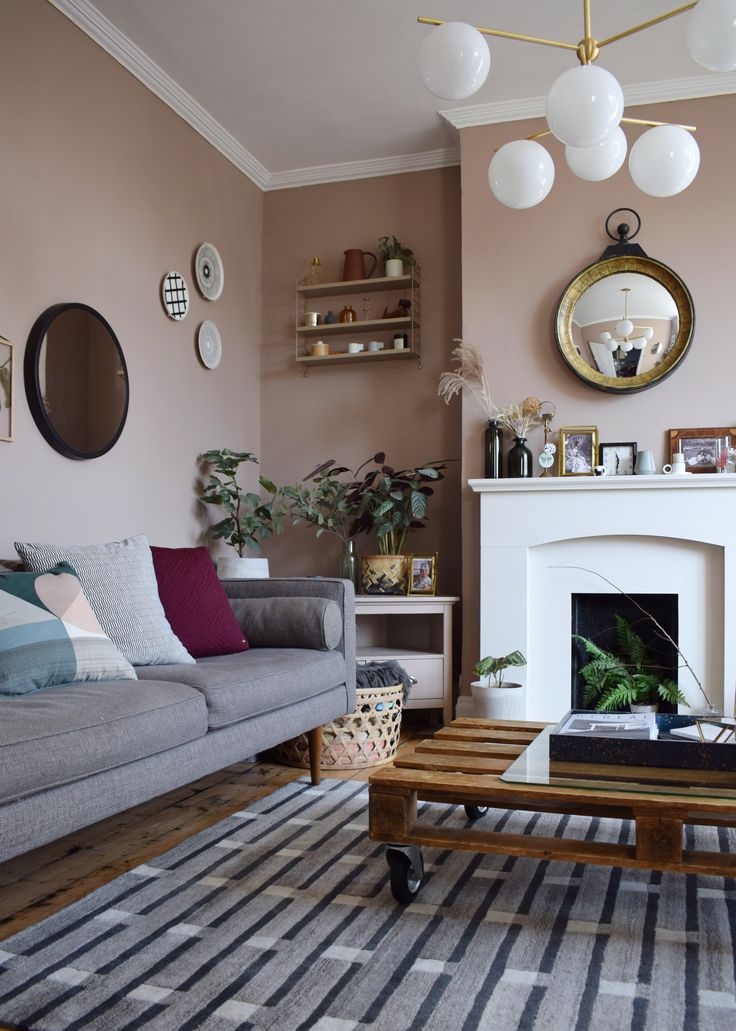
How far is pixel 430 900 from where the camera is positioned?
6.46 feet

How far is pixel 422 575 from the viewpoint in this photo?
4301mm

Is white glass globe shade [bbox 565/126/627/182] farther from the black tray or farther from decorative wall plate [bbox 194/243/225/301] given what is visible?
decorative wall plate [bbox 194/243/225/301]

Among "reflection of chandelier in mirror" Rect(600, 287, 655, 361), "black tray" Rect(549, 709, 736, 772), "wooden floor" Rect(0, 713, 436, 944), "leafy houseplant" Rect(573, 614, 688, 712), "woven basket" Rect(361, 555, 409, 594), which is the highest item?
"reflection of chandelier in mirror" Rect(600, 287, 655, 361)

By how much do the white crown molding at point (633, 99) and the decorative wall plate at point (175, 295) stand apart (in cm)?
149

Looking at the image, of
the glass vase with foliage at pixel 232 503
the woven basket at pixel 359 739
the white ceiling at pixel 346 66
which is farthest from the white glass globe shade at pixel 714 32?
the glass vase with foliage at pixel 232 503

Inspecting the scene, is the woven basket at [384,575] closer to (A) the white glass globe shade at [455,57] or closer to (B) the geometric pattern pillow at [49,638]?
(B) the geometric pattern pillow at [49,638]

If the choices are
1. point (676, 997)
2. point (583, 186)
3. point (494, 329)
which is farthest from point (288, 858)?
point (583, 186)

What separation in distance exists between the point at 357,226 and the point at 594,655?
2.59m

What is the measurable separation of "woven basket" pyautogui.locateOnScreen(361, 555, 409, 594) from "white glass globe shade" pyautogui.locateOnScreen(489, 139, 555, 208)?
6.67 feet

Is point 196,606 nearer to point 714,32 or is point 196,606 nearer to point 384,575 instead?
point 384,575

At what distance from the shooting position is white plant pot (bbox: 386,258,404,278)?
456cm

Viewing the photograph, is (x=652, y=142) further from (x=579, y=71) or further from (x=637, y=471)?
(x=637, y=471)

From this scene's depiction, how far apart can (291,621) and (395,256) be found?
7.62 feet

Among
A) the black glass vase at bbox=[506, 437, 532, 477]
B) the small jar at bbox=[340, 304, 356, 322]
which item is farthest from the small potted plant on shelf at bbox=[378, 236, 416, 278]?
the black glass vase at bbox=[506, 437, 532, 477]
